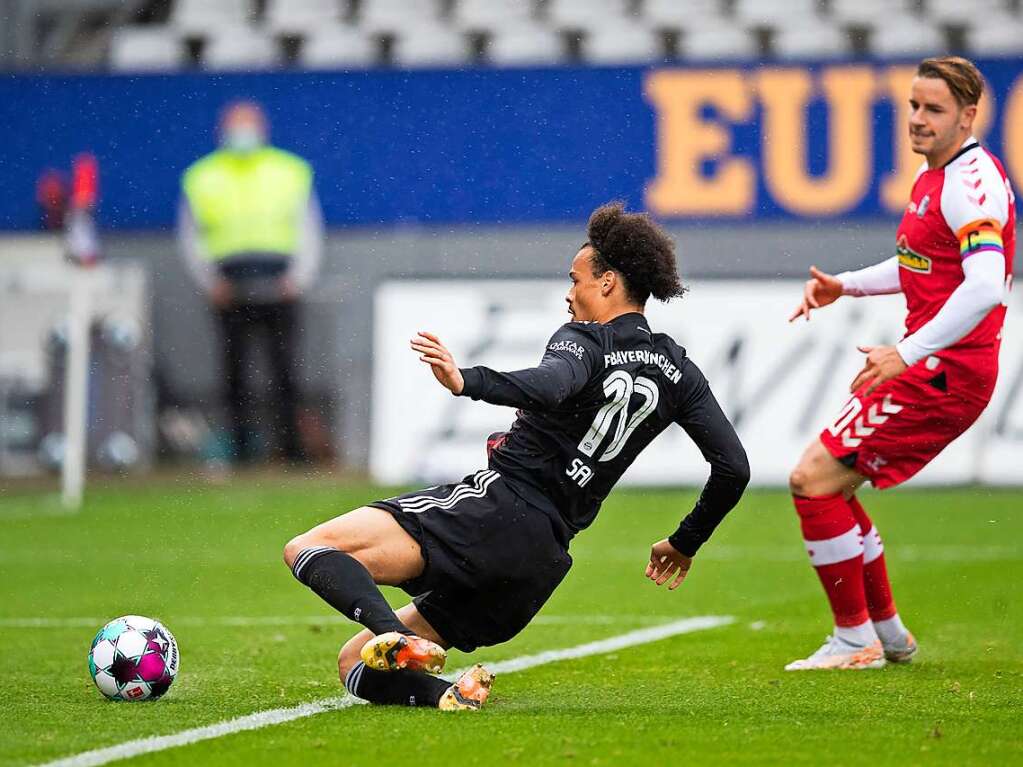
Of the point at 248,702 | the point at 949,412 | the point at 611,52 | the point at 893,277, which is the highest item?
the point at 611,52

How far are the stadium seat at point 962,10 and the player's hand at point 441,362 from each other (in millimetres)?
15588

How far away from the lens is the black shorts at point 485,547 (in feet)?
16.8

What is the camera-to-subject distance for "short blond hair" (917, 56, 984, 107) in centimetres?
587

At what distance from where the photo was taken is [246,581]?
942 centimetres

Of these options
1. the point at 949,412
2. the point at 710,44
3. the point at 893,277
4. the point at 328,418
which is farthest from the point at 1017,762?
the point at 710,44

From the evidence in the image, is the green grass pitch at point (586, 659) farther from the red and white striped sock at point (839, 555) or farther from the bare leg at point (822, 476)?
the bare leg at point (822, 476)

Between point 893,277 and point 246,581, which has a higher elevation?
point 893,277

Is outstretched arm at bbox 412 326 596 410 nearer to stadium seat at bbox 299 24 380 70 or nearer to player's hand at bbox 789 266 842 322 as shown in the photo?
player's hand at bbox 789 266 842 322

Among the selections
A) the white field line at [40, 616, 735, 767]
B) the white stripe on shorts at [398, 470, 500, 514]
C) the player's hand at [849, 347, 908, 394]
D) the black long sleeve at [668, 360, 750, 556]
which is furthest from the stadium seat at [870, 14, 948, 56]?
the white stripe on shorts at [398, 470, 500, 514]

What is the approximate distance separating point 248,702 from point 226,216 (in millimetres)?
12106

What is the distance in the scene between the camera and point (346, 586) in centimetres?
490

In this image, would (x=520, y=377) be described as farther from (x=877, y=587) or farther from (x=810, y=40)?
(x=810, y=40)

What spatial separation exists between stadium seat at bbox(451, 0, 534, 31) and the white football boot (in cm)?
1409

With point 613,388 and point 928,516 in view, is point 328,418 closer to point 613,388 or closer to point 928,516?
point 928,516
